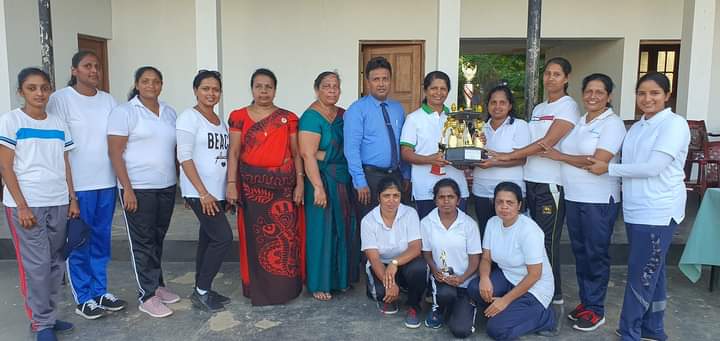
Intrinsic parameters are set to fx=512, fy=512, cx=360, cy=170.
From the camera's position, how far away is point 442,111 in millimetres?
3562

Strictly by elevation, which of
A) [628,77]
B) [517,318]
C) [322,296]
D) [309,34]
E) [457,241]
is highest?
[309,34]

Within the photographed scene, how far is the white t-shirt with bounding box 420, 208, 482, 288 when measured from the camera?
3207 mm

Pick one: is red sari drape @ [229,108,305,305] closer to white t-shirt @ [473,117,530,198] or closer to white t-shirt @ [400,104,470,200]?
white t-shirt @ [400,104,470,200]

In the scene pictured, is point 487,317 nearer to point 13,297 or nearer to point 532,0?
point 532,0

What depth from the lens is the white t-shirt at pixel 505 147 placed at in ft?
11.0

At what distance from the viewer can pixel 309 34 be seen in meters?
7.49

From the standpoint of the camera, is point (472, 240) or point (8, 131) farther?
point (472, 240)

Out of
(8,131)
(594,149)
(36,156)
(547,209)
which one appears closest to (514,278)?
(547,209)

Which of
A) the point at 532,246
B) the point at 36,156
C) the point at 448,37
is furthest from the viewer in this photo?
the point at 448,37

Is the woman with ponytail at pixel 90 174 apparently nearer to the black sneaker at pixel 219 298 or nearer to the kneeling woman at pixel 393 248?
the black sneaker at pixel 219 298

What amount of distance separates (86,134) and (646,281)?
3.41 m

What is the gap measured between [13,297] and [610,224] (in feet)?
13.7

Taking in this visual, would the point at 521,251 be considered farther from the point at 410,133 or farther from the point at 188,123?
the point at 188,123

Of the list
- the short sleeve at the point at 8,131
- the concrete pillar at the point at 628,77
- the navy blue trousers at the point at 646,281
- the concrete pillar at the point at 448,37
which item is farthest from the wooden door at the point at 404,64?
the short sleeve at the point at 8,131
